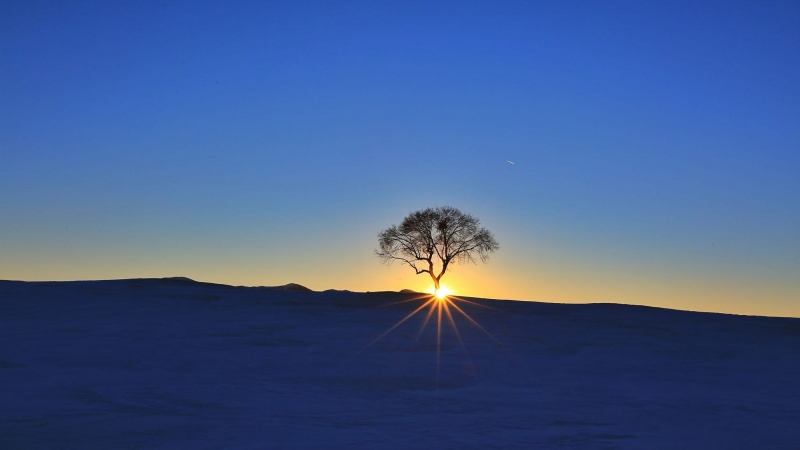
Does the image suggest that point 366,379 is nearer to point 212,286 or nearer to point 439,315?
point 439,315

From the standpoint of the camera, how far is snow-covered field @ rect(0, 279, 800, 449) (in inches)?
355

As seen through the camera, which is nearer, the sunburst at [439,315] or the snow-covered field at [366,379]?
the snow-covered field at [366,379]

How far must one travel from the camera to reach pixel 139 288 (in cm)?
2817

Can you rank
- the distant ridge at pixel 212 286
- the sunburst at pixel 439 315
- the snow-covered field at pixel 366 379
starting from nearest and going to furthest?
the snow-covered field at pixel 366 379 → the sunburst at pixel 439 315 → the distant ridge at pixel 212 286

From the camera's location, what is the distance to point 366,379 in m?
13.3

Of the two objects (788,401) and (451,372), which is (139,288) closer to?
(451,372)

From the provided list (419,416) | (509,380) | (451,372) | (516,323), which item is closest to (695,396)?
(509,380)

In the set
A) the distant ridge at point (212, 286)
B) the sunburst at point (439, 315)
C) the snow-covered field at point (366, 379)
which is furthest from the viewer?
the distant ridge at point (212, 286)

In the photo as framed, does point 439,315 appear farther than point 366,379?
Yes

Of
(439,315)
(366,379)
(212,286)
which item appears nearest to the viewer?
(366,379)

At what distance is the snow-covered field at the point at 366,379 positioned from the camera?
9.02m

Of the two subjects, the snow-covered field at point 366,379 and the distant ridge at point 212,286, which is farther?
the distant ridge at point 212,286

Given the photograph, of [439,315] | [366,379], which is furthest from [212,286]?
[366,379]

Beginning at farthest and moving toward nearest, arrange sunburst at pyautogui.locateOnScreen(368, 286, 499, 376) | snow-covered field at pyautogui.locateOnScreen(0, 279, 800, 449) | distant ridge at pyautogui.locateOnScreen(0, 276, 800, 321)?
distant ridge at pyautogui.locateOnScreen(0, 276, 800, 321) → sunburst at pyautogui.locateOnScreen(368, 286, 499, 376) → snow-covered field at pyautogui.locateOnScreen(0, 279, 800, 449)
